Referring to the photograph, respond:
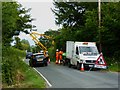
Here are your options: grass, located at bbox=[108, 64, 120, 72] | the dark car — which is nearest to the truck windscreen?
grass, located at bbox=[108, 64, 120, 72]

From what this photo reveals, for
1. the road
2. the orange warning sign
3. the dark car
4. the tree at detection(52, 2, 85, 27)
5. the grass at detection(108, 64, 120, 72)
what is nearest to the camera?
the road

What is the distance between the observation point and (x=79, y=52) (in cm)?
3453

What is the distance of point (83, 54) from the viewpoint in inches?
1335

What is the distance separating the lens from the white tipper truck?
33.1m

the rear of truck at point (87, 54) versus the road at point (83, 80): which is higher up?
the rear of truck at point (87, 54)

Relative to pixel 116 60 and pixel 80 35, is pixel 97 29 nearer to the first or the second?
pixel 116 60

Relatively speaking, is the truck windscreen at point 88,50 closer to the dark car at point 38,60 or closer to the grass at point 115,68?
the grass at point 115,68

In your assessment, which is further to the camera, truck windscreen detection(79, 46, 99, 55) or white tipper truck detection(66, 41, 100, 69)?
truck windscreen detection(79, 46, 99, 55)

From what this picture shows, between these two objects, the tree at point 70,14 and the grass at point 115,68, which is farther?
the tree at point 70,14

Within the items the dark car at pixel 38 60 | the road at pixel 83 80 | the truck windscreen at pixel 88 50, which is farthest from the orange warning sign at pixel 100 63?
the dark car at pixel 38 60

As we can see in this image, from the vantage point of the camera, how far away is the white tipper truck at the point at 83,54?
3306 centimetres

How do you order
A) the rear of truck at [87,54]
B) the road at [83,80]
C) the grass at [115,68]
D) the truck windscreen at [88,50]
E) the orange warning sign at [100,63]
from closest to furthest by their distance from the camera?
the road at [83,80] < the orange warning sign at [100,63] < the grass at [115,68] < the rear of truck at [87,54] < the truck windscreen at [88,50]

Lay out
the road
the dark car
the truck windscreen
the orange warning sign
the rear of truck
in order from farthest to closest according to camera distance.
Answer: the dark car
the truck windscreen
the rear of truck
the orange warning sign
the road

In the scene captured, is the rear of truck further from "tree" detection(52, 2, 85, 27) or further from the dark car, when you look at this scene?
"tree" detection(52, 2, 85, 27)
